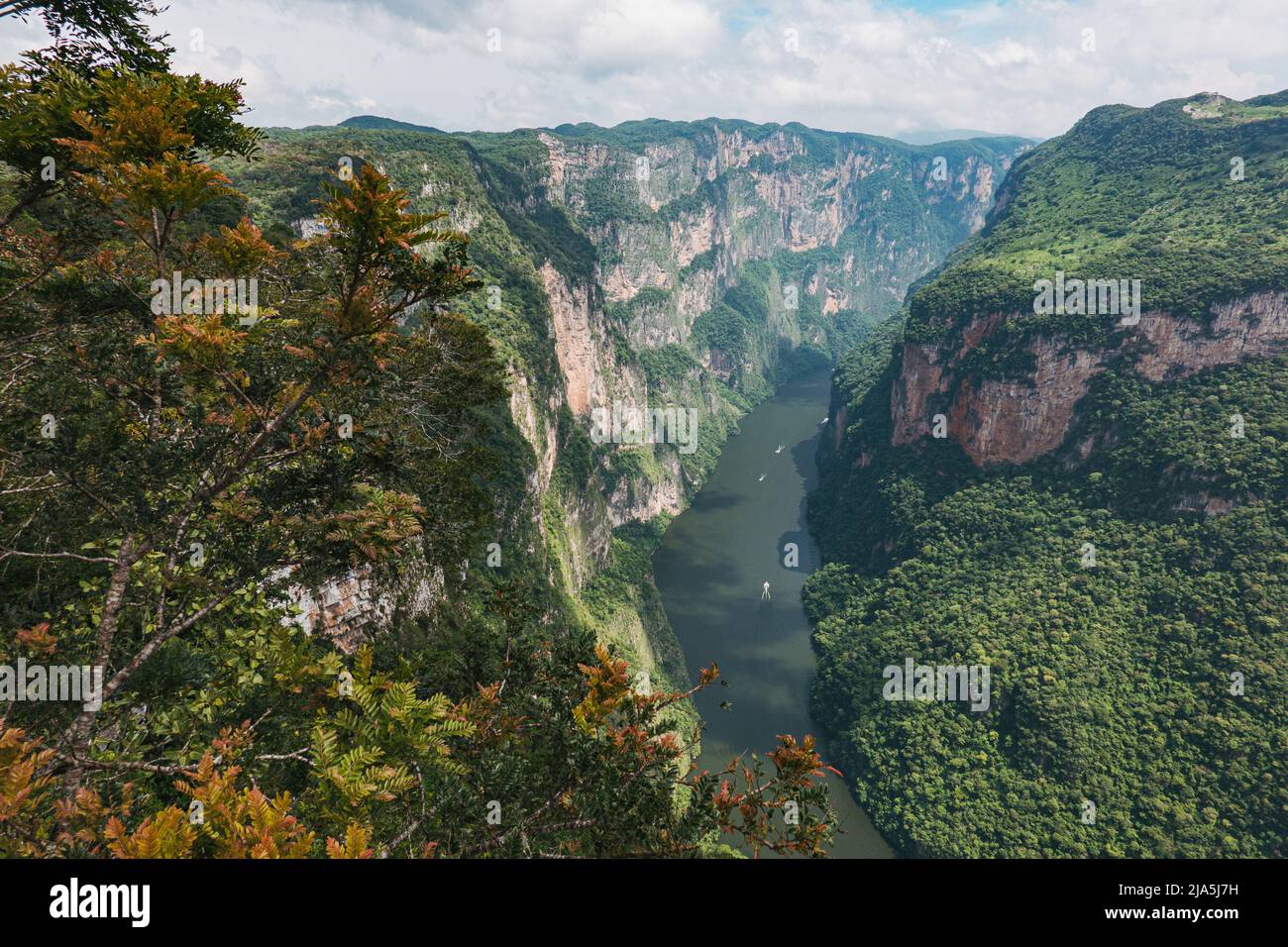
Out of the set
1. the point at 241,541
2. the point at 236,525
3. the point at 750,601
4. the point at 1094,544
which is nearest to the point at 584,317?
the point at 750,601

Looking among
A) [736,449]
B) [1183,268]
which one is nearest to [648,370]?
[736,449]

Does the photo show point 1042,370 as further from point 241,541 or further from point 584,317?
point 241,541

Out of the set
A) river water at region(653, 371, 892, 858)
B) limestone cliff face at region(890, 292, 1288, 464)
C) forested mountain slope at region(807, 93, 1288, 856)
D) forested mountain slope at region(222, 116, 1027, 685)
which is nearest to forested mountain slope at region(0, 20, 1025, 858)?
forested mountain slope at region(222, 116, 1027, 685)

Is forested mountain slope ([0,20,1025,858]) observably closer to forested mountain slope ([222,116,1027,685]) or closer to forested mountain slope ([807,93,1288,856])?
forested mountain slope ([222,116,1027,685])

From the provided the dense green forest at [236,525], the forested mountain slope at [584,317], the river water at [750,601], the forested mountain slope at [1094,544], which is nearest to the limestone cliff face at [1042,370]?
the forested mountain slope at [1094,544]

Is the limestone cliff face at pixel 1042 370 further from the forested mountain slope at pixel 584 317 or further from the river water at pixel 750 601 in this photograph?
the forested mountain slope at pixel 584 317

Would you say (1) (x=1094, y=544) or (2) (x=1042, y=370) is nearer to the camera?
(1) (x=1094, y=544)
